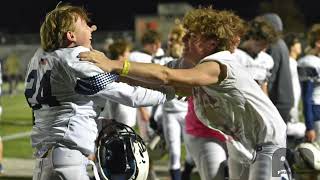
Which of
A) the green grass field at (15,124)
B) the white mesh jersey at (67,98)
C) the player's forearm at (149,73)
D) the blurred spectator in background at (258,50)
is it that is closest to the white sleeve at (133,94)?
the white mesh jersey at (67,98)

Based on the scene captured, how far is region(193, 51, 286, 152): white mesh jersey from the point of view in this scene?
402cm

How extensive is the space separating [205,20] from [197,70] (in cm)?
48

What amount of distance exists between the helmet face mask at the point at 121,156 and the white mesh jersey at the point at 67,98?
8 centimetres

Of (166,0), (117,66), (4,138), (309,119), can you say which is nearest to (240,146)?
(117,66)

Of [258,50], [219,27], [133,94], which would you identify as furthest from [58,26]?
[258,50]

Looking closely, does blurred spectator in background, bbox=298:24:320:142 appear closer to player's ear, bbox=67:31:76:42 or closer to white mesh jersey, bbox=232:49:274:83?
white mesh jersey, bbox=232:49:274:83

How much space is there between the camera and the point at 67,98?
4035 millimetres

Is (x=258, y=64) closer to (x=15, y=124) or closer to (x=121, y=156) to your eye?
(x=121, y=156)

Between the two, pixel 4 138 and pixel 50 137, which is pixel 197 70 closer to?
pixel 50 137

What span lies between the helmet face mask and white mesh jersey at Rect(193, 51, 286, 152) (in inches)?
17.1

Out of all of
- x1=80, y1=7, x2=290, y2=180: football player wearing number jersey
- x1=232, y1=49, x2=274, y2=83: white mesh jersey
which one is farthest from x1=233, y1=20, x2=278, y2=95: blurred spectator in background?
x1=80, y1=7, x2=290, y2=180: football player wearing number jersey

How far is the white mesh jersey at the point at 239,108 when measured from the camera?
4020 mm

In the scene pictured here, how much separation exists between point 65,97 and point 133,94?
14.3 inches

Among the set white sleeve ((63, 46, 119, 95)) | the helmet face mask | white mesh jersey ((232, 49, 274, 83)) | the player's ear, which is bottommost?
white mesh jersey ((232, 49, 274, 83))
